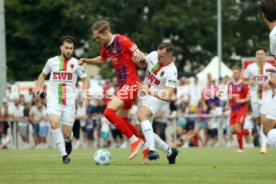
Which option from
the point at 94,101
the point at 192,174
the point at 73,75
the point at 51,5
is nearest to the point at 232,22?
the point at 51,5

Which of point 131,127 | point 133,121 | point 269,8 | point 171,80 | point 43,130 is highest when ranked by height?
point 269,8

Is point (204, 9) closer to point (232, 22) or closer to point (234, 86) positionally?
point (232, 22)

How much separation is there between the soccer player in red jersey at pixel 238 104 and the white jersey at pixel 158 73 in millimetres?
8312

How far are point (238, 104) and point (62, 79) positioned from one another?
7.99 m

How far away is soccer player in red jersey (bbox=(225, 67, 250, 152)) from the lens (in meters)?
25.4

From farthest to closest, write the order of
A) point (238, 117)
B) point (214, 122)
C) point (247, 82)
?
point (214, 122)
point (238, 117)
point (247, 82)

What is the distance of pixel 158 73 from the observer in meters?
17.1

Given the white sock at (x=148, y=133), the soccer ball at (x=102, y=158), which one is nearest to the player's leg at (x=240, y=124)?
the white sock at (x=148, y=133)

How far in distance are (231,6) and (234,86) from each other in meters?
34.0

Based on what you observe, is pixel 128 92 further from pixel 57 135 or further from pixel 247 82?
pixel 247 82


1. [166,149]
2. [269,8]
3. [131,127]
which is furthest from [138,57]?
[269,8]

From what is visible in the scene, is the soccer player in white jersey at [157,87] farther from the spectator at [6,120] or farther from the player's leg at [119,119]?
the spectator at [6,120]

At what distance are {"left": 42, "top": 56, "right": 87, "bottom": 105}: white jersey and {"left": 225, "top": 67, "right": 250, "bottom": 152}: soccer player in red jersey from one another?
735 cm

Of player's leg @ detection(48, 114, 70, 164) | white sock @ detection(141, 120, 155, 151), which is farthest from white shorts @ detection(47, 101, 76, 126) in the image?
white sock @ detection(141, 120, 155, 151)
